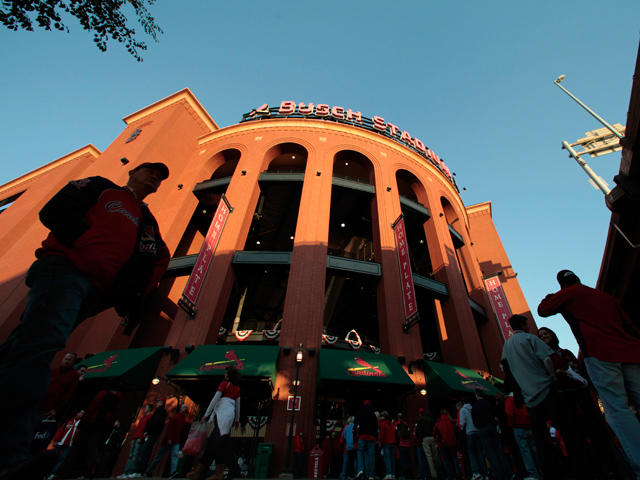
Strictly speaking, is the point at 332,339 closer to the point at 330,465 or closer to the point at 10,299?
the point at 330,465

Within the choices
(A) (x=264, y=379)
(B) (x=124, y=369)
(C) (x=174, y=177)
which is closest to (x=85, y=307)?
(A) (x=264, y=379)

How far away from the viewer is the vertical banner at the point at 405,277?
42.2 feet

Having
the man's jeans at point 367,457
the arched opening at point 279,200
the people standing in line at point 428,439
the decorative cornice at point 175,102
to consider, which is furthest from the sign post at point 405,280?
the decorative cornice at point 175,102

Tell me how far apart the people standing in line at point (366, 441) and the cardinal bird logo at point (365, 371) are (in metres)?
2.42

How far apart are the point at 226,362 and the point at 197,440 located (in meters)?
6.22

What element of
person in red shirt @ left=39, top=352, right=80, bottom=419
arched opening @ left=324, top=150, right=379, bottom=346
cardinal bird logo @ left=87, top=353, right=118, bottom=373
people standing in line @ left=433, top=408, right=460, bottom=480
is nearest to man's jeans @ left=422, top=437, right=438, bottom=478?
people standing in line @ left=433, top=408, right=460, bottom=480

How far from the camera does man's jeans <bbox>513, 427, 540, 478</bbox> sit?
5.87 meters

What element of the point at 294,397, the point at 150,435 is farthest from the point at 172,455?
the point at 294,397

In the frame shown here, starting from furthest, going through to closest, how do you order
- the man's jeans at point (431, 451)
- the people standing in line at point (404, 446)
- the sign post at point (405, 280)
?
1. the sign post at point (405, 280)
2. the people standing in line at point (404, 446)
3. the man's jeans at point (431, 451)

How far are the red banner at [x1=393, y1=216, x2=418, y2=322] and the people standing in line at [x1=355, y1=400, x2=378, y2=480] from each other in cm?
533

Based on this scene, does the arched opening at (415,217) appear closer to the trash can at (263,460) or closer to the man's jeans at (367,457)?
the man's jeans at (367,457)

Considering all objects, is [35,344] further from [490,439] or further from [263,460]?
[263,460]

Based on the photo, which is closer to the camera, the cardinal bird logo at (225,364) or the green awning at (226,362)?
the green awning at (226,362)

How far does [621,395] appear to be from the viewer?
10.3 ft
